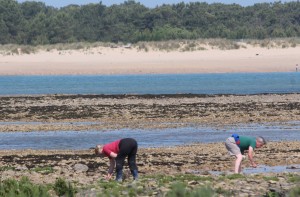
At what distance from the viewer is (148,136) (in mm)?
27328

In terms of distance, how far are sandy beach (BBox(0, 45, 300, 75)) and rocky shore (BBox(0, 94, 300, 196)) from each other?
32.0 meters

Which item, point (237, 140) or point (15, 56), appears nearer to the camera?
point (237, 140)

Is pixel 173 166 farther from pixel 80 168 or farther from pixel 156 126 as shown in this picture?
pixel 156 126

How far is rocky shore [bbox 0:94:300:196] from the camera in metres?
16.1

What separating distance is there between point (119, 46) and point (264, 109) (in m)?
54.2

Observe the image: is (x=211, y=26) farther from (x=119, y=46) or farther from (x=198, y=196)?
(x=198, y=196)

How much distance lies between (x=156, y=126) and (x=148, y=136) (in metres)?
2.88

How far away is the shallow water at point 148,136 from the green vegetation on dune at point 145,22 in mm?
68283

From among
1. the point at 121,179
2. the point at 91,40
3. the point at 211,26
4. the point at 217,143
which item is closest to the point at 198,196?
the point at 121,179

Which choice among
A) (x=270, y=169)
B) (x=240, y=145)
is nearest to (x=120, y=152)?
(x=240, y=145)

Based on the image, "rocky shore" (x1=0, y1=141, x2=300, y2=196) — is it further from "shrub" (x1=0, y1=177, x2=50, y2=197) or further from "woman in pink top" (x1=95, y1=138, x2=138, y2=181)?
"shrub" (x1=0, y1=177, x2=50, y2=197)

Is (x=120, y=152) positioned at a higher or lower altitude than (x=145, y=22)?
lower

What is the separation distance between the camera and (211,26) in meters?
113

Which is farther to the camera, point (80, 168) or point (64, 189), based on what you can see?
point (80, 168)
